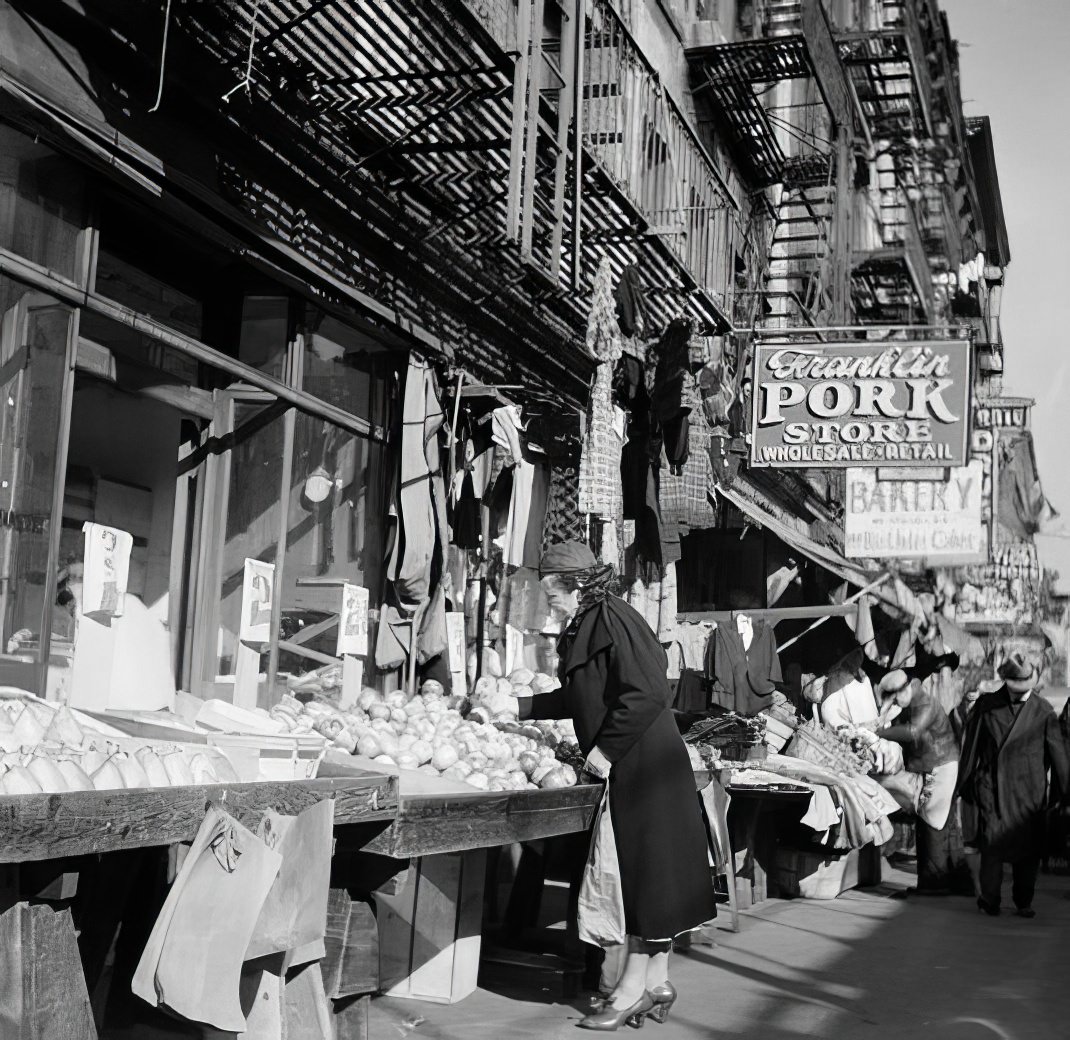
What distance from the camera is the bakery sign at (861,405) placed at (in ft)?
43.2

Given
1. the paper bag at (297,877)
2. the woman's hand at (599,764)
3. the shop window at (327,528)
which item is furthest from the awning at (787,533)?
the paper bag at (297,877)

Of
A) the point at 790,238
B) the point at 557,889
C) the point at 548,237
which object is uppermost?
the point at 790,238

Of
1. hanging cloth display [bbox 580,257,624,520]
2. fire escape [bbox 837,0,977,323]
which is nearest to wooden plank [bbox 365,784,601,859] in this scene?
hanging cloth display [bbox 580,257,624,520]

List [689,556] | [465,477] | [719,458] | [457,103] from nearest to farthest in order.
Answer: [457,103]
[465,477]
[719,458]
[689,556]

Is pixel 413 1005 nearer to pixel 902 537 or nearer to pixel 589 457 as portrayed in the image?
pixel 589 457

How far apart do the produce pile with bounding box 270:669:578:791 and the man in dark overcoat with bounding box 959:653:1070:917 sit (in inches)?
169

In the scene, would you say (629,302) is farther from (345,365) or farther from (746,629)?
(746,629)

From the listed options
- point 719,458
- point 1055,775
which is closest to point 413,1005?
point 1055,775

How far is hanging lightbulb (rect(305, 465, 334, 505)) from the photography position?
9.17 metres

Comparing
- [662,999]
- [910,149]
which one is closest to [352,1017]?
[662,999]

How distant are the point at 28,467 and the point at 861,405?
8679mm

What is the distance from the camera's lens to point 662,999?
6.67 meters

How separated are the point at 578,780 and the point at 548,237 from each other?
4350 millimetres

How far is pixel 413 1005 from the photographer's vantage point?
6.77 metres
